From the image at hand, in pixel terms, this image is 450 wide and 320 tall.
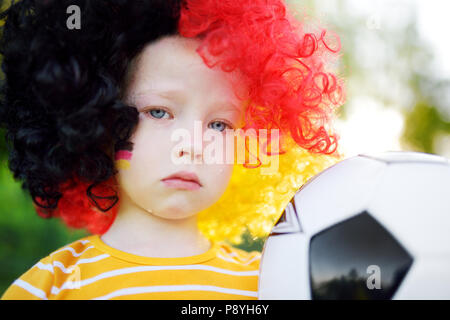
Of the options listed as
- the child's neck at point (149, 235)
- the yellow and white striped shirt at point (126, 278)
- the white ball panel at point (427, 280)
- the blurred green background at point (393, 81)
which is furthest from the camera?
the blurred green background at point (393, 81)

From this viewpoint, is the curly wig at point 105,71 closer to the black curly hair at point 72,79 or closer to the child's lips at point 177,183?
the black curly hair at point 72,79

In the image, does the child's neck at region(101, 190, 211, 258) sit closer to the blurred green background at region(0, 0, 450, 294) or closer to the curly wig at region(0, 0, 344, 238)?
the curly wig at region(0, 0, 344, 238)

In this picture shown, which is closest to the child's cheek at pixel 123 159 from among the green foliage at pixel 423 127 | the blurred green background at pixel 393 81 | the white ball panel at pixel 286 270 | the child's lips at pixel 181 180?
the child's lips at pixel 181 180

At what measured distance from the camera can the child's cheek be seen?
3.82 feet

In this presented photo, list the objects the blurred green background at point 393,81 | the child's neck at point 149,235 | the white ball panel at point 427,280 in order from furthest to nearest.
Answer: the blurred green background at point 393,81 < the child's neck at point 149,235 < the white ball panel at point 427,280

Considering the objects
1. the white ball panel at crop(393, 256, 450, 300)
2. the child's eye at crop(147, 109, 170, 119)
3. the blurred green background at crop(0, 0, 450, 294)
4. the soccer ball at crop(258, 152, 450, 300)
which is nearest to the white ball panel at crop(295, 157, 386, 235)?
the soccer ball at crop(258, 152, 450, 300)

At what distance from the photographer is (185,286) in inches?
43.8

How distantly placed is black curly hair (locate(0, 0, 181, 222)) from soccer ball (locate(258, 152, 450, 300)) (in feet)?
1.68

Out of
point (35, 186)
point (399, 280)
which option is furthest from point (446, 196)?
point (35, 186)

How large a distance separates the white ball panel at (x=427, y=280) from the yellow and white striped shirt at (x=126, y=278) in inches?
17.4

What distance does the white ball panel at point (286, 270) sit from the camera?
3.02 ft

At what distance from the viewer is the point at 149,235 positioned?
1.22 meters
